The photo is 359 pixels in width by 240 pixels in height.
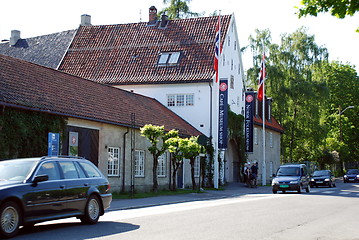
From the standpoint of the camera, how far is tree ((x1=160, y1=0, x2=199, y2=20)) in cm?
5662

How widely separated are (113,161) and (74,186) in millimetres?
15215

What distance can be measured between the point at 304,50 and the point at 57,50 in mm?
28604

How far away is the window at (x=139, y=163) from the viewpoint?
3050 cm

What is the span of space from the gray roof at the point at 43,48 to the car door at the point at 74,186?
105 ft

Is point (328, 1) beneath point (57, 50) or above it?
beneath

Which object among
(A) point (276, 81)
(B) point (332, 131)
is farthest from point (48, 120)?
(B) point (332, 131)

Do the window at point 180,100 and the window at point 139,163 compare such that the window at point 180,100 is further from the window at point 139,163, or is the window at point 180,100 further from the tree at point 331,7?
the tree at point 331,7

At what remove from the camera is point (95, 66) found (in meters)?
43.4

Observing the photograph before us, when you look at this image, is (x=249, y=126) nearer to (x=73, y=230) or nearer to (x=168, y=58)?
(x=168, y=58)

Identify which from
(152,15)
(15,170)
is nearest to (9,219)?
(15,170)

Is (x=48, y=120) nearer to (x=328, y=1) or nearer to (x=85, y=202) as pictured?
(x=85, y=202)

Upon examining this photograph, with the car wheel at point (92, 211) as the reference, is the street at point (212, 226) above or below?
below

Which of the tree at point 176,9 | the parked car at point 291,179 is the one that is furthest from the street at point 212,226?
the tree at point 176,9

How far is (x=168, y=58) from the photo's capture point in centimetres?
4216
